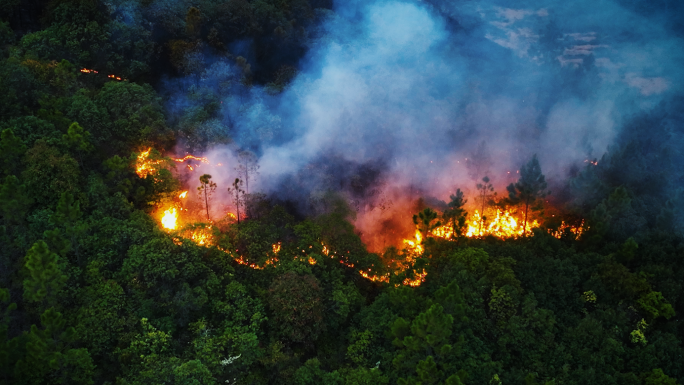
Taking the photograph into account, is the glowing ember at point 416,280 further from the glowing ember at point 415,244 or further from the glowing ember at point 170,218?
the glowing ember at point 170,218

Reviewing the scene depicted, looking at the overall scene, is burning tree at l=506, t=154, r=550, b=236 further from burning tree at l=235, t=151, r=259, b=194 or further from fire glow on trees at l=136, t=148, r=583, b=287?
burning tree at l=235, t=151, r=259, b=194

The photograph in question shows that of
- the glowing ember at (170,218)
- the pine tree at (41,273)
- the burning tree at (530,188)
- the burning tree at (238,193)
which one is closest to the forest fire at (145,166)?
the glowing ember at (170,218)

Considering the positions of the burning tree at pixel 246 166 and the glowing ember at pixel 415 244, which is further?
the burning tree at pixel 246 166

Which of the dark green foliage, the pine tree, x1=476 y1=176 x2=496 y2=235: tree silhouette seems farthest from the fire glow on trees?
the pine tree

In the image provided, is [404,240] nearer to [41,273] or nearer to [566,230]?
[566,230]

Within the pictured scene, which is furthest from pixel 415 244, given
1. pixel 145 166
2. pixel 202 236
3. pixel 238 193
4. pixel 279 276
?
pixel 145 166

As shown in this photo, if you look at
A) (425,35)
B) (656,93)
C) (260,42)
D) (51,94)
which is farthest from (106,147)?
(656,93)
